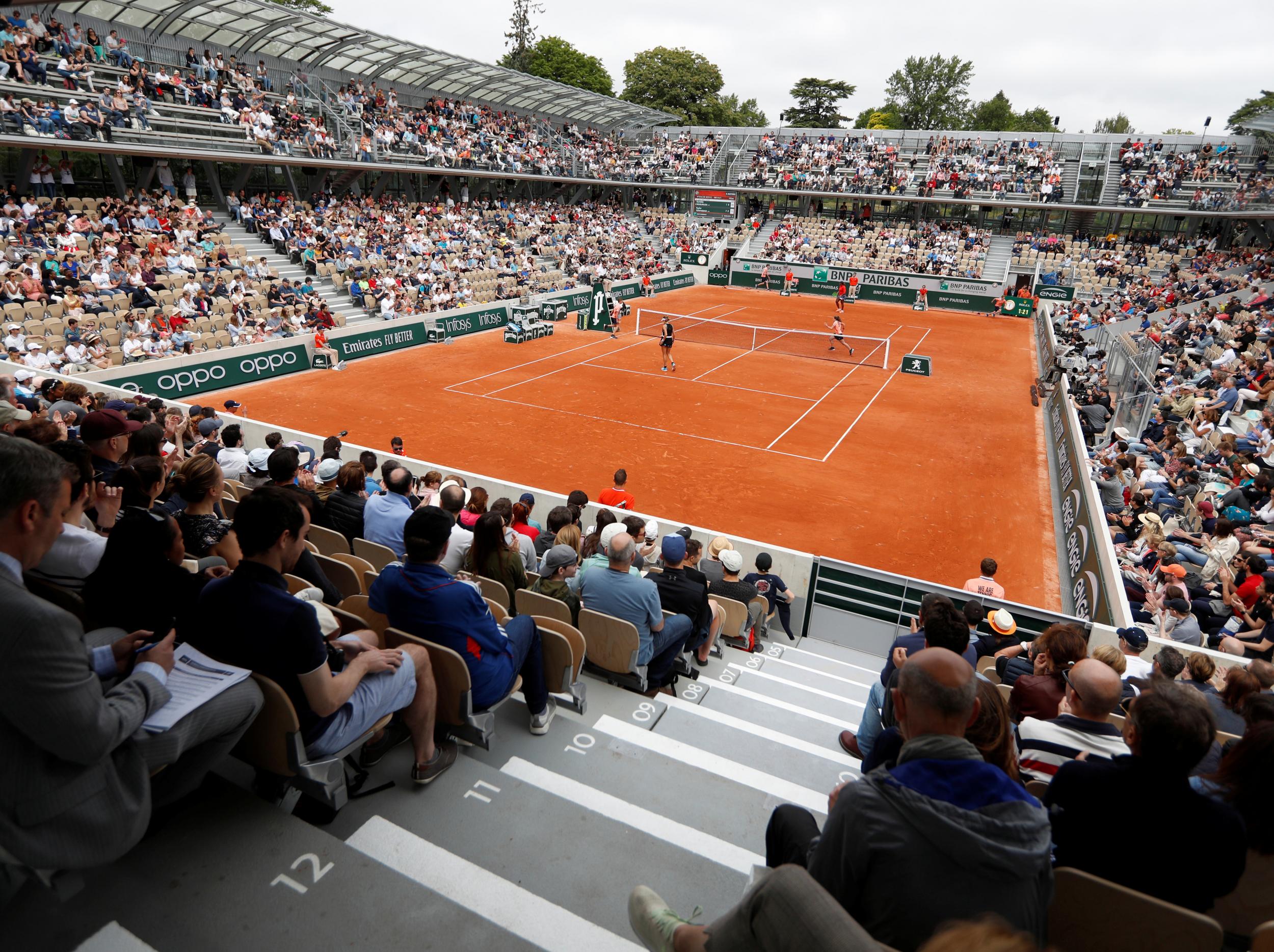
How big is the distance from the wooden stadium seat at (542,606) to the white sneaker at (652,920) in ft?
9.33

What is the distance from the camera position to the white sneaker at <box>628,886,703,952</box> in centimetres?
263

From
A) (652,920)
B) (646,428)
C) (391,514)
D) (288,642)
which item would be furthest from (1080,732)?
(646,428)

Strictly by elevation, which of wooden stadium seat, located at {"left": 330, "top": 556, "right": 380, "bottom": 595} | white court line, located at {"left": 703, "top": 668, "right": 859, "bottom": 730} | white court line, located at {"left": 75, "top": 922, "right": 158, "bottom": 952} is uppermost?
wooden stadium seat, located at {"left": 330, "top": 556, "right": 380, "bottom": 595}

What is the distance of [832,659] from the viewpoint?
8.63 meters

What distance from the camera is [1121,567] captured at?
10812 mm

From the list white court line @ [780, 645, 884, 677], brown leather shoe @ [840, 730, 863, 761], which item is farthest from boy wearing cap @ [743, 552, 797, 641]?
brown leather shoe @ [840, 730, 863, 761]

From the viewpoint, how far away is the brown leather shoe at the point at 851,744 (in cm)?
509

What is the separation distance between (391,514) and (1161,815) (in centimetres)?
652

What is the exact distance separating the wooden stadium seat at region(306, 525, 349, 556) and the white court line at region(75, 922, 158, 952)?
177 inches

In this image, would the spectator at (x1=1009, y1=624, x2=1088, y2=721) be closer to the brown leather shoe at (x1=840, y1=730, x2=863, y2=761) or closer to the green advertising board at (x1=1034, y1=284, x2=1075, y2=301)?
the brown leather shoe at (x1=840, y1=730, x2=863, y2=761)

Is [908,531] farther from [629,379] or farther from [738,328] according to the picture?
[738,328]

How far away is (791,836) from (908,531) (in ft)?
38.6

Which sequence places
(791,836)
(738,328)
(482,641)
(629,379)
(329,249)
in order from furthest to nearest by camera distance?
(738,328), (329,249), (629,379), (482,641), (791,836)

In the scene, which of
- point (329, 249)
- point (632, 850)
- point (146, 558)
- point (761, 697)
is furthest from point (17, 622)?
point (329, 249)
